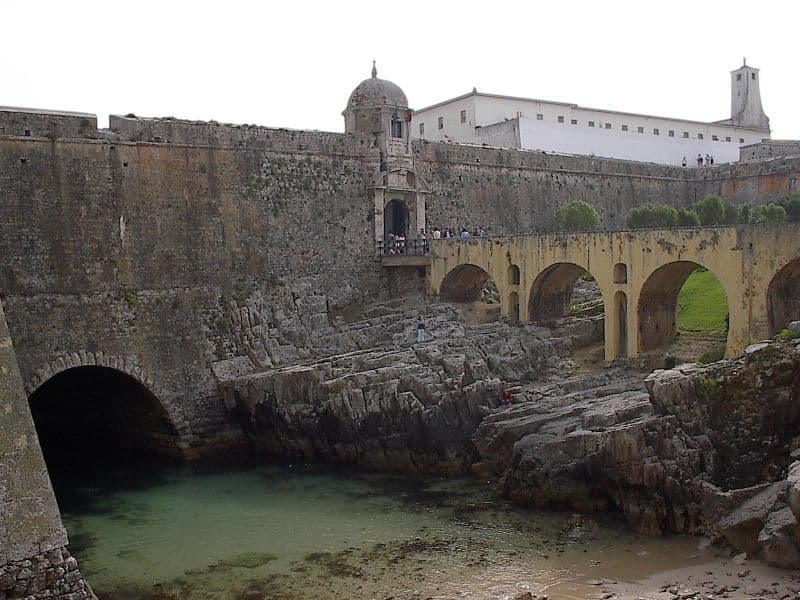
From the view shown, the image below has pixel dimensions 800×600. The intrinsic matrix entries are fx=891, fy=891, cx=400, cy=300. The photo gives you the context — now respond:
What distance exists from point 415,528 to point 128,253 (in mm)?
12599

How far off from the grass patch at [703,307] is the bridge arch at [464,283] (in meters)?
6.95

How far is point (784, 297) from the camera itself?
2394cm

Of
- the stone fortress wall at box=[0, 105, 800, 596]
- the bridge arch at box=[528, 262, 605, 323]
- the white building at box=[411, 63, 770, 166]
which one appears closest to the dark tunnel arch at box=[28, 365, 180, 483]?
the stone fortress wall at box=[0, 105, 800, 596]

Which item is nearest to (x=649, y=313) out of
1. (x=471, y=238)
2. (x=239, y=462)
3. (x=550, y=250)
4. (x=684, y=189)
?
(x=550, y=250)

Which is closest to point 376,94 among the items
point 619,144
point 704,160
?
point 619,144

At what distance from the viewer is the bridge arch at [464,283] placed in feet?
105

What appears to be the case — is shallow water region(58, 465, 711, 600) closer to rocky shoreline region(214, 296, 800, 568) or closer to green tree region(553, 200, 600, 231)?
rocky shoreline region(214, 296, 800, 568)

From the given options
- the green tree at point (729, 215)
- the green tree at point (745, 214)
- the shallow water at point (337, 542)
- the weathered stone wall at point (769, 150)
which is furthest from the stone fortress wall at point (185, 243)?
the weathered stone wall at point (769, 150)

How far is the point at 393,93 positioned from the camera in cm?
3234

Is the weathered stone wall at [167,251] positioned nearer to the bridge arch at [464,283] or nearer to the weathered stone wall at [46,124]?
the weathered stone wall at [46,124]

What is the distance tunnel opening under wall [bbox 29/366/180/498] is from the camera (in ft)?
86.2

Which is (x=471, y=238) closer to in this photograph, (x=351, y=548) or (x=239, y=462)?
(x=239, y=462)

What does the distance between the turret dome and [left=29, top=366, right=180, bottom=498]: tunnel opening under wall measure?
13.1 metres

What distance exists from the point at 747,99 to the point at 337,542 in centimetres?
4515
